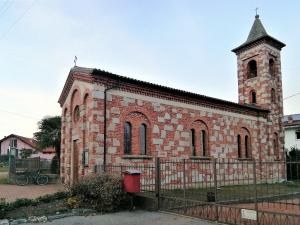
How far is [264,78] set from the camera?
24.1 metres

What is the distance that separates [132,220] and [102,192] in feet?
5.62

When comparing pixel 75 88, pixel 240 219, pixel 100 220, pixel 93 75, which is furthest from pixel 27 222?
pixel 75 88

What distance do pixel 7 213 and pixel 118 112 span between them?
657 centimetres

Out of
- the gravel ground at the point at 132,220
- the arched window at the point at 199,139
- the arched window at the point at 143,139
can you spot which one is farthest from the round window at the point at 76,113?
the gravel ground at the point at 132,220

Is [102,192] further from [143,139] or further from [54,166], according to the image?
[54,166]

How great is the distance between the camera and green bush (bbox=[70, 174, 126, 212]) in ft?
35.0

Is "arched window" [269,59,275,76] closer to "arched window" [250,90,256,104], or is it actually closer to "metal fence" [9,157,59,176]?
"arched window" [250,90,256,104]

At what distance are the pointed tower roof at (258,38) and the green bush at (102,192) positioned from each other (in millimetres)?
17778

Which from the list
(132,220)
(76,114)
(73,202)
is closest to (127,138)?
(76,114)

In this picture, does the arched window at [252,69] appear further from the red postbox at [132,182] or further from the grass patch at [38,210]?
the grass patch at [38,210]

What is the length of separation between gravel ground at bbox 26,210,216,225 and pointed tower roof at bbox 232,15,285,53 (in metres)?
18.3

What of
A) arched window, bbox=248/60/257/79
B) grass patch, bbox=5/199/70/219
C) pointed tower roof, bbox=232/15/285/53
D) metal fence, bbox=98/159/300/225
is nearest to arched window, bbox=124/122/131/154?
metal fence, bbox=98/159/300/225

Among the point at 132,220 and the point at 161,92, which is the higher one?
the point at 161,92

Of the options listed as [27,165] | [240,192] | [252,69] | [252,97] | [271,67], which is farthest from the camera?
[252,69]
